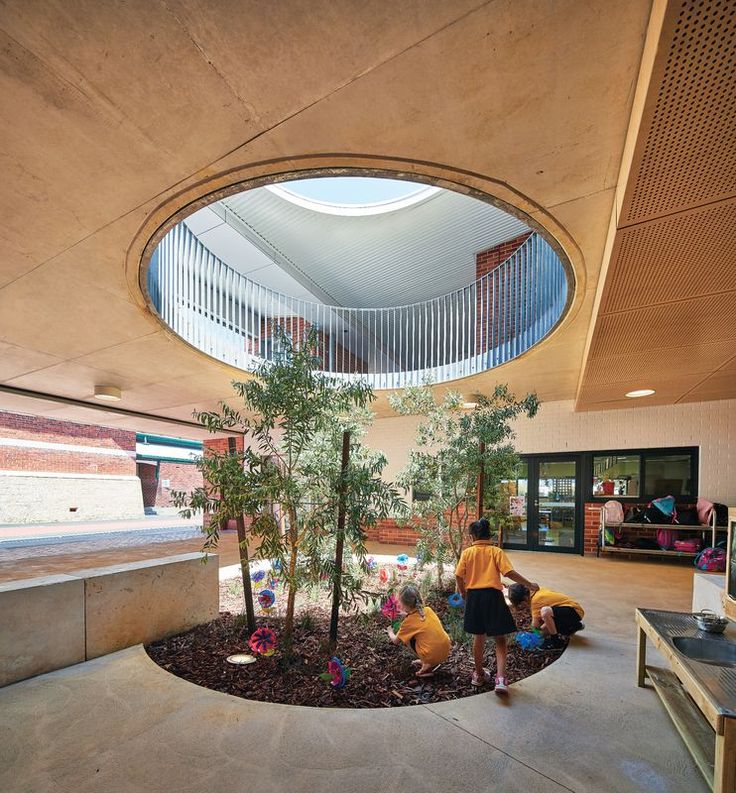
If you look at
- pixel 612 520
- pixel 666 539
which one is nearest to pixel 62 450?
pixel 612 520

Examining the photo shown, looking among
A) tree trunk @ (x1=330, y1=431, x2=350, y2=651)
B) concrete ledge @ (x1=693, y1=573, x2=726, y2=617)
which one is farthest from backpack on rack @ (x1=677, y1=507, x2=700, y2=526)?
tree trunk @ (x1=330, y1=431, x2=350, y2=651)

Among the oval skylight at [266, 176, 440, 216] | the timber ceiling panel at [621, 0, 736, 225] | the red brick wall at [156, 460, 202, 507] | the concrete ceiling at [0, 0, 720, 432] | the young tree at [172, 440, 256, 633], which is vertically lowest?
the red brick wall at [156, 460, 202, 507]

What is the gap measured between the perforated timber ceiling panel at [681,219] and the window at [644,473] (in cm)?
307

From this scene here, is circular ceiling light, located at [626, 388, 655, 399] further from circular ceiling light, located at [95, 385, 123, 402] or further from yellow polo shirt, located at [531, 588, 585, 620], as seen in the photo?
circular ceiling light, located at [95, 385, 123, 402]

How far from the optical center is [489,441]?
476 cm

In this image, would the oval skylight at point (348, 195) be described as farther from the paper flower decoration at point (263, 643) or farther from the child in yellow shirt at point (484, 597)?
the paper flower decoration at point (263, 643)

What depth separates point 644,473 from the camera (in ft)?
27.6

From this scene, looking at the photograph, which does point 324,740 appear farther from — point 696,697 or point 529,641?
point 529,641

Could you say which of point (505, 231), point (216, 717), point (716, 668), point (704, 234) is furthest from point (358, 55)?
point (505, 231)

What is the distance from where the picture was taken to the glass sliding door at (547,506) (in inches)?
351

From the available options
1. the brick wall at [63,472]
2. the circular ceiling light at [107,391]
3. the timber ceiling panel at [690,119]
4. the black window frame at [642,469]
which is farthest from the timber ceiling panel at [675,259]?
the brick wall at [63,472]

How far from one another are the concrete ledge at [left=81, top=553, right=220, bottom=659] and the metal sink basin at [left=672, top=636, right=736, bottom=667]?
364 centimetres

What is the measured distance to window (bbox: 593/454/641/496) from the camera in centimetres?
852

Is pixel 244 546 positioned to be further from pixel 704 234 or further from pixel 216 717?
pixel 704 234
